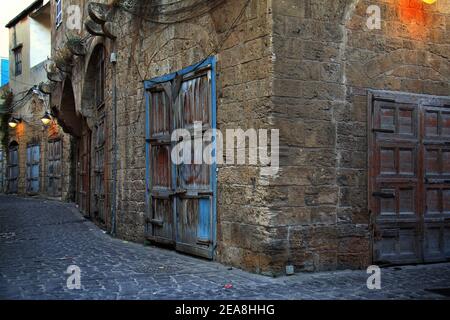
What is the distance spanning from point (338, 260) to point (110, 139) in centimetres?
539

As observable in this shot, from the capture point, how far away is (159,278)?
19.2ft

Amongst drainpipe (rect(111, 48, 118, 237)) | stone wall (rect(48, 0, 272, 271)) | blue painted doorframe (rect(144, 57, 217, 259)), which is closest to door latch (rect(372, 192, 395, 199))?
stone wall (rect(48, 0, 272, 271))

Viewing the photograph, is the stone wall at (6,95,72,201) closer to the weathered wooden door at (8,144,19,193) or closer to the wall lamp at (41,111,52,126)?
the wall lamp at (41,111,52,126)

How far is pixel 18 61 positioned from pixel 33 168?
522cm

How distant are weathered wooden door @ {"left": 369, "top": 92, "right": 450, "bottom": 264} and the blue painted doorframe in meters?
2.01

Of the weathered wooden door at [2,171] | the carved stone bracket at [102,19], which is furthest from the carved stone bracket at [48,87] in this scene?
the weathered wooden door at [2,171]

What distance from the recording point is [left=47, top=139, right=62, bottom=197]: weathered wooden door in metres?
18.5

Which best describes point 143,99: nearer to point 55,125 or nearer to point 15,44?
point 55,125

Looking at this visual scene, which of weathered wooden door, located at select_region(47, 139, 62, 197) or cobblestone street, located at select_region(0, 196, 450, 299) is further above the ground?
weathered wooden door, located at select_region(47, 139, 62, 197)

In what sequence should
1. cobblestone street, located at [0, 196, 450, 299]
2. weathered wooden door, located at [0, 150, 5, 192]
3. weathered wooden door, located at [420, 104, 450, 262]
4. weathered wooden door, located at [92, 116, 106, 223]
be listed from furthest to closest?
weathered wooden door, located at [0, 150, 5, 192], weathered wooden door, located at [92, 116, 106, 223], weathered wooden door, located at [420, 104, 450, 262], cobblestone street, located at [0, 196, 450, 299]

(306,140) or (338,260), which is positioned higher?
(306,140)
